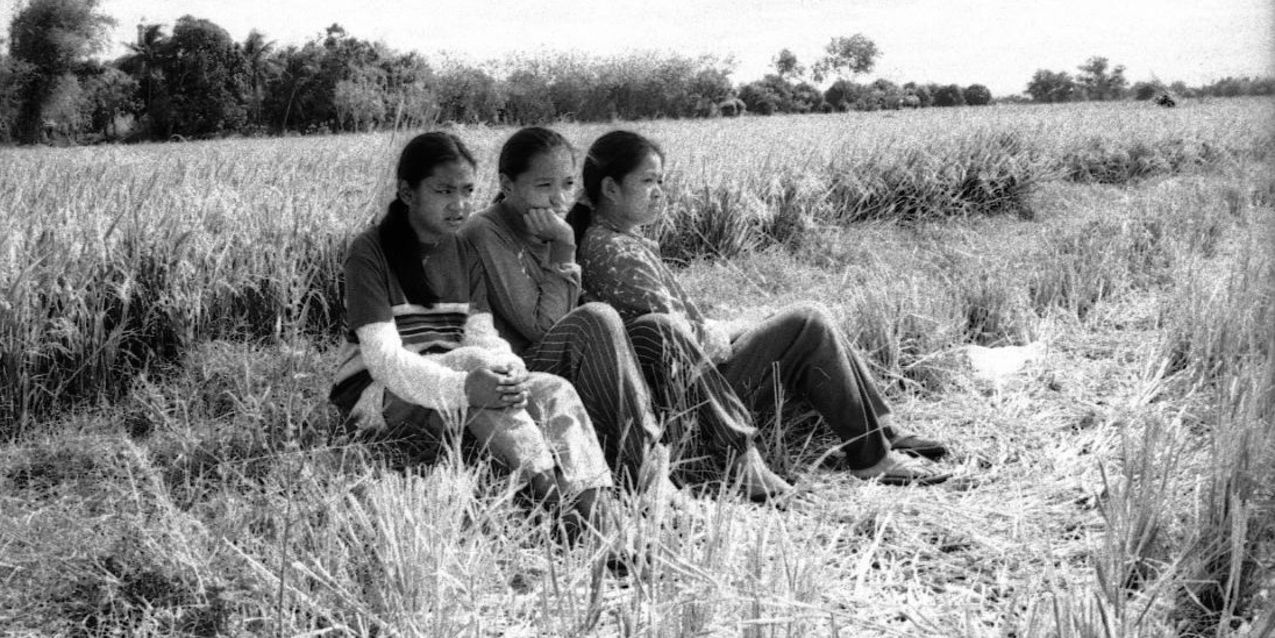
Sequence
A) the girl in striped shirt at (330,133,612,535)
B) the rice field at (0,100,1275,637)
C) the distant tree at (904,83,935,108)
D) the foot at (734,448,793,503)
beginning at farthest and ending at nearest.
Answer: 1. the distant tree at (904,83,935,108)
2. the foot at (734,448,793,503)
3. the girl in striped shirt at (330,133,612,535)
4. the rice field at (0,100,1275,637)

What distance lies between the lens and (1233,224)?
6020mm

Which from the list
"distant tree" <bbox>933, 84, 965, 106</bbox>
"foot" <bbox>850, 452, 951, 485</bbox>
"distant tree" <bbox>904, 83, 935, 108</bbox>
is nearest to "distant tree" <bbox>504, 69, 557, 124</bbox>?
"foot" <bbox>850, 452, 951, 485</bbox>

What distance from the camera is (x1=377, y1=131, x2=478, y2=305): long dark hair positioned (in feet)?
7.57

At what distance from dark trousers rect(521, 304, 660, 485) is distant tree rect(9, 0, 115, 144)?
3.56m

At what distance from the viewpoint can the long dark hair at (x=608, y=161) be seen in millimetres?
2625

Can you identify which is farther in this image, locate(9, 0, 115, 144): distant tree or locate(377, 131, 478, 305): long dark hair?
locate(9, 0, 115, 144): distant tree

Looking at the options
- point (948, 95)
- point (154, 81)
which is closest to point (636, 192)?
point (154, 81)

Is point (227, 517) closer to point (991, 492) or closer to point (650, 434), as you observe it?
point (650, 434)

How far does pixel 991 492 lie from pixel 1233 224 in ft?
14.8

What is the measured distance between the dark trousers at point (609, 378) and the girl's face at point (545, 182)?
33cm

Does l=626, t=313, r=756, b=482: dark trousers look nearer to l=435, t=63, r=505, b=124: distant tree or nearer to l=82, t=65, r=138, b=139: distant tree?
l=435, t=63, r=505, b=124: distant tree

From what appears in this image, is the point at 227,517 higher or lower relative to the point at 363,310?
lower

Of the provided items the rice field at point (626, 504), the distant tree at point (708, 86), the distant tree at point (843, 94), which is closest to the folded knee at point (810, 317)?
the rice field at point (626, 504)

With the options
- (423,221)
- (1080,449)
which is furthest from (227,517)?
(1080,449)
